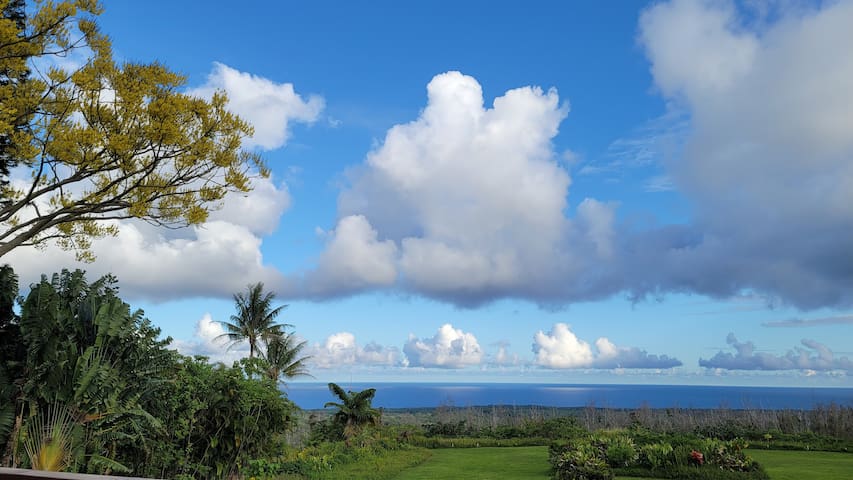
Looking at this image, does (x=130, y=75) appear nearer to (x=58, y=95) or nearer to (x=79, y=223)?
(x=58, y=95)

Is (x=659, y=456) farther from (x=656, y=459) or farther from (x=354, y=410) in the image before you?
(x=354, y=410)

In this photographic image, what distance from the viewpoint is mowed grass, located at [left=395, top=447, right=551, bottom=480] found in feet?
40.7

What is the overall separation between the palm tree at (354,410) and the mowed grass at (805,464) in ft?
42.0

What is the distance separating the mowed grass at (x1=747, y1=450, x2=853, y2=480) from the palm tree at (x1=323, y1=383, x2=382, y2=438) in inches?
504

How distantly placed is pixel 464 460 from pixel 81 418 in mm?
10571

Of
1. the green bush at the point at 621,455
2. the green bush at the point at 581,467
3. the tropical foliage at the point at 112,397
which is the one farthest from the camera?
the green bush at the point at 621,455

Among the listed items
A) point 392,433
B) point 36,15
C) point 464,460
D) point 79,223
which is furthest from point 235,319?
point 36,15

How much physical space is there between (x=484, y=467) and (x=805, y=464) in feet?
24.6

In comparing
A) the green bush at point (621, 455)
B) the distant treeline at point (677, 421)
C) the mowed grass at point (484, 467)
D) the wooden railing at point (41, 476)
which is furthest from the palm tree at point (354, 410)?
the wooden railing at point (41, 476)

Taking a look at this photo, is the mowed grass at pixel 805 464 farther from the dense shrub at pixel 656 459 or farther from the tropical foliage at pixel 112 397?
the tropical foliage at pixel 112 397

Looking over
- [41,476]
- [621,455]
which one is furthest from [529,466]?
[41,476]

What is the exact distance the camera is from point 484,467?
1409 cm

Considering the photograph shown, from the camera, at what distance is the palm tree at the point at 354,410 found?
854 inches

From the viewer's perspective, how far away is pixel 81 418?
307 inches
